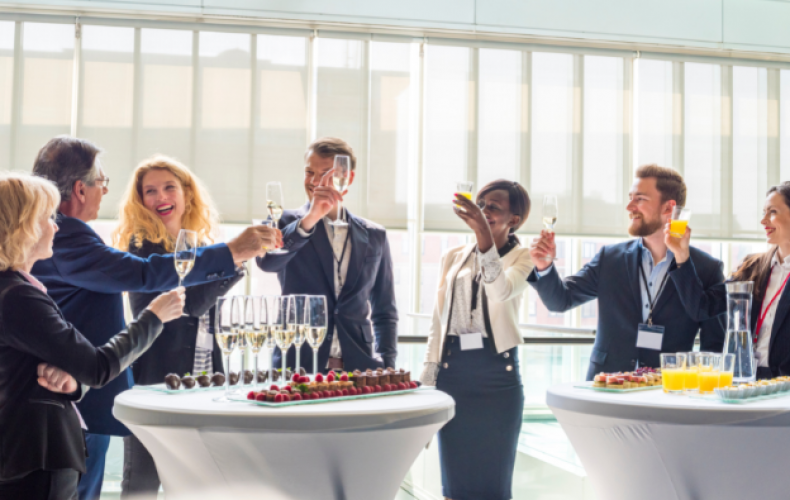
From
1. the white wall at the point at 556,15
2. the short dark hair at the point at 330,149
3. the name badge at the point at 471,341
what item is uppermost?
the white wall at the point at 556,15

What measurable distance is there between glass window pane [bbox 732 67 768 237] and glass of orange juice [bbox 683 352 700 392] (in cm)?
584

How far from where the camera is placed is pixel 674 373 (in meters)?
2.16

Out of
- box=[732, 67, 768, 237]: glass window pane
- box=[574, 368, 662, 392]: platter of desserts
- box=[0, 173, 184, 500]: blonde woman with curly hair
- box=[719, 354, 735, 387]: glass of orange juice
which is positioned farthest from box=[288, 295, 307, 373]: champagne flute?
box=[732, 67, 768, 237]: glass window pane

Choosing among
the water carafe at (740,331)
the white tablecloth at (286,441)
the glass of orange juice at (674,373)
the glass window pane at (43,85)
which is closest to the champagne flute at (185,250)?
the white tablecloth at (286,441)

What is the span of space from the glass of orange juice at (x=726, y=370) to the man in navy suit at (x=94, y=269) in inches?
59.2

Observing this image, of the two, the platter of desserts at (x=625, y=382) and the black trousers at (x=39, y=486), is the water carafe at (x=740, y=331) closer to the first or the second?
the platter of desserts at (x=625, y=382)

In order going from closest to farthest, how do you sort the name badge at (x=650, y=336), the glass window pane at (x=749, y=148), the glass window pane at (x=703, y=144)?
the name badge at (x=650, y=336), the glass window pane at (x=703, y=144), the glass window pane at (x=749, y=148)

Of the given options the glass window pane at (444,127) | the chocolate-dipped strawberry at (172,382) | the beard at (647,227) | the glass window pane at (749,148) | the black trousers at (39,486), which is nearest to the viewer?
the black trousers at (39,486)

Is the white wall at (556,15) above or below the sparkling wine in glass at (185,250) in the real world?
above

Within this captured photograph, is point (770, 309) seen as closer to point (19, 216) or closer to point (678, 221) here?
point (678, 221)

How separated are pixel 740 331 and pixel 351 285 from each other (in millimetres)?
→ 1402

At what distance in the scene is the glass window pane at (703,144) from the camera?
23.4 feet

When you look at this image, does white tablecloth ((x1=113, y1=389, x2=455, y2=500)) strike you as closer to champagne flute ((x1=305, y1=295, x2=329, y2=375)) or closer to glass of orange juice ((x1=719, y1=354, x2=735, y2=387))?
champagne flute ((x1=305, y1=295, x2=329, y2=375))

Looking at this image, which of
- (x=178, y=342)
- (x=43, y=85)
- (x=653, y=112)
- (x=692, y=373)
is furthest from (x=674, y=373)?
(x=43, y=85)
